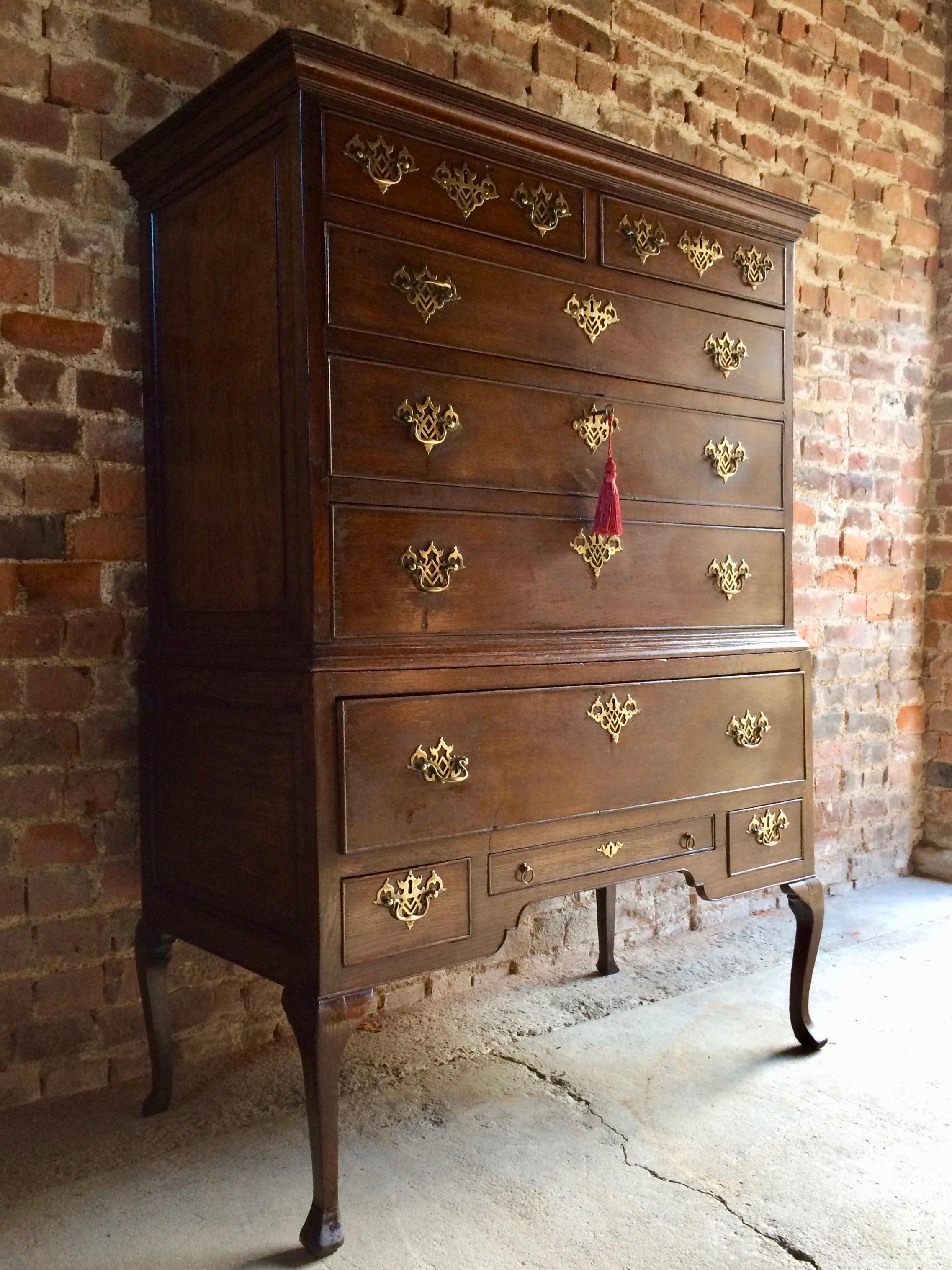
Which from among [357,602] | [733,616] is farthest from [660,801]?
[357,602]

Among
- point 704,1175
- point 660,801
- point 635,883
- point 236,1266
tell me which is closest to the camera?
point 236,1266

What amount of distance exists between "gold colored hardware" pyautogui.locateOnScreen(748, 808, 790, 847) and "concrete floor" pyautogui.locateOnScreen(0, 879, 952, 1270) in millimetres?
481

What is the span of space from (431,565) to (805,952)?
1.33 meters

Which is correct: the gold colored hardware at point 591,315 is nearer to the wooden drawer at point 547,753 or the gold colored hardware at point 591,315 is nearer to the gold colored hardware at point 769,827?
the wooden drawer at point 547,753

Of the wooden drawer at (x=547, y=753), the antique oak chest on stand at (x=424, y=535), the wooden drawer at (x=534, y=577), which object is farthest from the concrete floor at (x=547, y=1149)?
the wooden drawer at (x=534, y=577)

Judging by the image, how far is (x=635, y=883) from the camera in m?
3.18

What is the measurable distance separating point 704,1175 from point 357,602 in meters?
1.17

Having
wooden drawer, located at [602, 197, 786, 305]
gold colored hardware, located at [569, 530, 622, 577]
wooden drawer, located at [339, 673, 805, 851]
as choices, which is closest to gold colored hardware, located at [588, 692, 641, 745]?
wooden drawer, located at [339, 673, 805, 851]

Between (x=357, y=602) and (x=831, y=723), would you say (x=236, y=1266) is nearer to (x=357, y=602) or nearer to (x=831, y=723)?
(x=357, y=602)

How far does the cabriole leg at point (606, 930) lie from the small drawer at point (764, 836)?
2.01 feet

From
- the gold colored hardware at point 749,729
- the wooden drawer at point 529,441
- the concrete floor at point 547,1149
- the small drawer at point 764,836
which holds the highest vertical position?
the wooden drawer at point 529,441

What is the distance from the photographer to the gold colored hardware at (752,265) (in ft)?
7.79

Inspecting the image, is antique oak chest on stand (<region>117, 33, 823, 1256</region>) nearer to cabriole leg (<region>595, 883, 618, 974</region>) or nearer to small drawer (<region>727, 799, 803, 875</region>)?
small drawer (<region>727, 799, 803, 875</region>)

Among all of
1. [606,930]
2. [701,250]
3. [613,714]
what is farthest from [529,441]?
[606,930]
